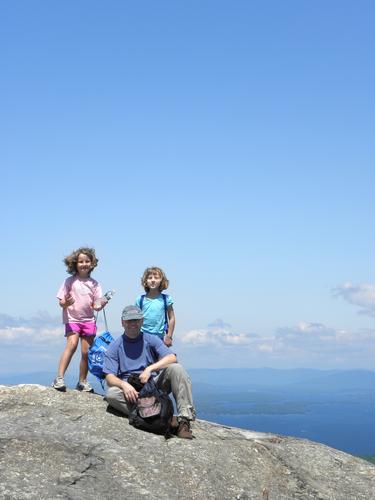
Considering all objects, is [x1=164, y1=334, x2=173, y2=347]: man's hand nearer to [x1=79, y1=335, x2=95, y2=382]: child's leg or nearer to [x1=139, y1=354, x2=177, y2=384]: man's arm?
[x1=139, y1=354, x2=177, y2=384]: man's arm

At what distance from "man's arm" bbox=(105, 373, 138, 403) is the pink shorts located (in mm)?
1838

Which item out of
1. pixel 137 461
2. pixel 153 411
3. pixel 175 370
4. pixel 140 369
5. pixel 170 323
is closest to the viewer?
pixel 137 461

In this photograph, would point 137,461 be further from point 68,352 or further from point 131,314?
point 68,352

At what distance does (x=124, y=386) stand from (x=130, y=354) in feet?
2.42

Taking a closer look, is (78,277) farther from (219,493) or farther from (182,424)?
(219,493)

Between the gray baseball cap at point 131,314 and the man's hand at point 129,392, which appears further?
the gray baseball cap at point 131,314

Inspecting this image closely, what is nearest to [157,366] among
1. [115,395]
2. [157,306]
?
[115,395]

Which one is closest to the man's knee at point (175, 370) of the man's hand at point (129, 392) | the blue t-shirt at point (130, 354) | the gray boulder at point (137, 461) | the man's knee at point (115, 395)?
the blue t-shirt at point (130, 354)

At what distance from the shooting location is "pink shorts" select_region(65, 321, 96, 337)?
12792 mm

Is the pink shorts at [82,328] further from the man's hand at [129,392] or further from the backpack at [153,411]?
the backpack at [153,411]

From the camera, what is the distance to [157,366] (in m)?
11.2

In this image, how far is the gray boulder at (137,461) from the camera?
910 cm

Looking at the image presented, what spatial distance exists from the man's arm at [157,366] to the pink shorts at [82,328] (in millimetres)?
2228

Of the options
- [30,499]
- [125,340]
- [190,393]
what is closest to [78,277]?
[125,340]
